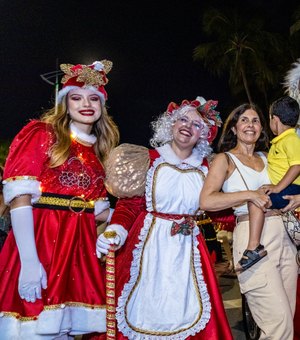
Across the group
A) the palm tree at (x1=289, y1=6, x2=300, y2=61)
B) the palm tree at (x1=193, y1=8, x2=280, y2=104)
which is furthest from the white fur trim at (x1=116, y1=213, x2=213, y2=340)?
the palm tree at (x1=193, y1=8, x2=280, y2=104)

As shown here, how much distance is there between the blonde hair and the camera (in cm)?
326

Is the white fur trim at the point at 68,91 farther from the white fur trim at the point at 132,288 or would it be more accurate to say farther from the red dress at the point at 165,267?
the white fur trim at the point at 132,288

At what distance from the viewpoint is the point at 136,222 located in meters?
3.64

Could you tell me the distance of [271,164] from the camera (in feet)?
12.4

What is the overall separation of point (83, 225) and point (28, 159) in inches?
23.1

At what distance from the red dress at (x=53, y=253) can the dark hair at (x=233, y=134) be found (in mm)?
1238

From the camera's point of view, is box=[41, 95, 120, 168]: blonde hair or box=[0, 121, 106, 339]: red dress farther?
box=[41, 95, 120, 168]: blonde hair

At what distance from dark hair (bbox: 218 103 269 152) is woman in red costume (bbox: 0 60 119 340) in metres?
1.08

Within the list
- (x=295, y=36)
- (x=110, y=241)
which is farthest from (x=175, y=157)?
(x=295, y=36)

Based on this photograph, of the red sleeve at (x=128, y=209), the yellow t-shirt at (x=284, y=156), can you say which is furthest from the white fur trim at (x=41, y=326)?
the yellow t-shirt at (x=284, y=156)

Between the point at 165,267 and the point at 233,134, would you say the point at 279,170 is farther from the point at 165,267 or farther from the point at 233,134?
the point at 165,267

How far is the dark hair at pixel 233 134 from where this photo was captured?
3885 millimetres

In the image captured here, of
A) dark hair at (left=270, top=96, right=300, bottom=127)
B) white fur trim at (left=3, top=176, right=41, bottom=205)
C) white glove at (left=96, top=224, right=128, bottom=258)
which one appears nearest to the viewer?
white fur trim at (left=3, top=176, right=41, bottom=205)

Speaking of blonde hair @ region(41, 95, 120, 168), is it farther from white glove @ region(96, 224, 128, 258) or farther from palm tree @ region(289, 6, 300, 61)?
palm tree @ region(289, 6, 300, 61)
